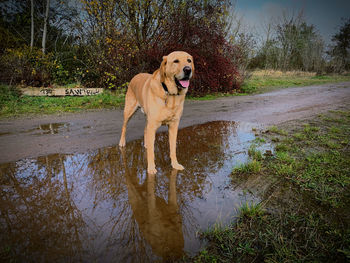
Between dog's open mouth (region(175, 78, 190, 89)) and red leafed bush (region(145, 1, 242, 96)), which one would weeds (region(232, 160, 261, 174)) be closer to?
dog's open mouth (region(175, 78, 190, 89))

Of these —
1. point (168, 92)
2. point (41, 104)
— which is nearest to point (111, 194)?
point (168, 92)

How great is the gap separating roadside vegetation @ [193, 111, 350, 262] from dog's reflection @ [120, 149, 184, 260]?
0.25 metres

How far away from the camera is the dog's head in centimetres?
269

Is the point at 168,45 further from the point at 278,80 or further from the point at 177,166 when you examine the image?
the point at 278,80

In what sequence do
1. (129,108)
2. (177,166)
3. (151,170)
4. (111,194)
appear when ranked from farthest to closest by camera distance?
(129,108) → (177,166) → (151,170) → (111,194)

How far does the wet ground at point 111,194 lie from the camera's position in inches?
65.6

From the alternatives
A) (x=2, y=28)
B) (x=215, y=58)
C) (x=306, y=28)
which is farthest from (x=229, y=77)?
(x=306, y=28)

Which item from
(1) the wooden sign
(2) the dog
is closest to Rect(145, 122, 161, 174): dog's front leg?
(2) the dog

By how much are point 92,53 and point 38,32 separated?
6.65 metres

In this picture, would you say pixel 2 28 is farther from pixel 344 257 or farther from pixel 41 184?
pixel 344 257

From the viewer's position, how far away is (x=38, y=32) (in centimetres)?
1395

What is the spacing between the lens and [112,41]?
9.54 m

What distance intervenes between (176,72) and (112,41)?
8.16 metres

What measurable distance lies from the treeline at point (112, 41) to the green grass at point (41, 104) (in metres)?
1.33
